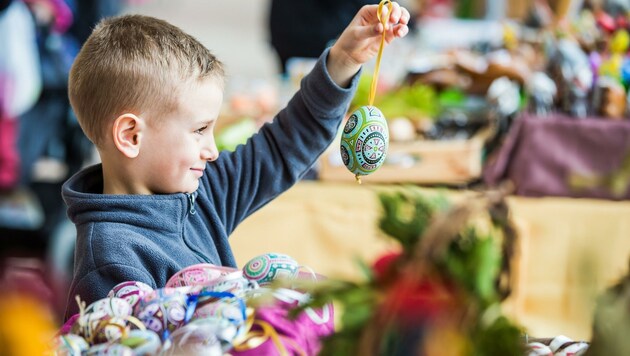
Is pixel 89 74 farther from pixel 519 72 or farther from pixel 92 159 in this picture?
pixel 92 159

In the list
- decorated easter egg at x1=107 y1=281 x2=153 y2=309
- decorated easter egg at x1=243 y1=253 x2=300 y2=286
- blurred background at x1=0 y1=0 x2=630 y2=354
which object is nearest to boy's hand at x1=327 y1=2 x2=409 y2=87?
decorated easter egg at x1=243 y1=253 x2=300 y2=286

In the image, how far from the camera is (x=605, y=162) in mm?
2623

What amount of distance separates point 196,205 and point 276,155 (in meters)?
0.18

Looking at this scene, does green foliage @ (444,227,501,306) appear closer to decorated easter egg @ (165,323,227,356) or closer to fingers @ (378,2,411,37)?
decorated easter egg @ (165,323,227,356)

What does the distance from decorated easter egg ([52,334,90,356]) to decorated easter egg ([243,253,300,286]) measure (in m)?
0.19

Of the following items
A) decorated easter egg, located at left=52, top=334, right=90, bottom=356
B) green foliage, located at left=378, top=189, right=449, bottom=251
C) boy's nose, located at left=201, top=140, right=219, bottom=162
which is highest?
green foliage, located at left=378, top=189, right=449, bottom=251

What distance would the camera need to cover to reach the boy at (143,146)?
114cm

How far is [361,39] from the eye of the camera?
4.22 feet

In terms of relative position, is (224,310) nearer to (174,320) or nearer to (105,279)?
(174,320)

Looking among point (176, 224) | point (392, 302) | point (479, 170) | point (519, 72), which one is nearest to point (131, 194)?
point (176, 224)

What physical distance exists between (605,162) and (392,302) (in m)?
2.14

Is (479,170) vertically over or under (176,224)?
under

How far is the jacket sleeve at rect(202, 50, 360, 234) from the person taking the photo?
4.48 feet

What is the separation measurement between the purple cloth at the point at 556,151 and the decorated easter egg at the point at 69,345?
195 centimetres
